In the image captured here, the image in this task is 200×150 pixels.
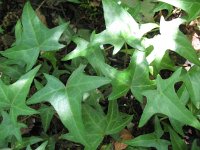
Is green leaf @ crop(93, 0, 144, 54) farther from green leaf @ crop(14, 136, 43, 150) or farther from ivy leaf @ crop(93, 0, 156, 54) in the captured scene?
green leaf @ crop(14, 136, 43, 150)

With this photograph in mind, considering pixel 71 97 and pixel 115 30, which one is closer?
pixel 71 97

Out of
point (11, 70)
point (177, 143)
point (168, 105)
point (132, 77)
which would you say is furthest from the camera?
point (11, 70)

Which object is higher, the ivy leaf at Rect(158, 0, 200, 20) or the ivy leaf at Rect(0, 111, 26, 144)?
the ivy leaf at Rect(158, 0, 200, 20)

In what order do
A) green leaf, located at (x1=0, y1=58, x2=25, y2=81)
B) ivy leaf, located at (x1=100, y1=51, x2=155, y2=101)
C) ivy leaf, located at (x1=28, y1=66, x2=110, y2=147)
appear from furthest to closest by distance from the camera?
green leaf, located at (x1=0, y1=58, x2=25, y2=81)
ivy leaf, located at (x1=100, y1=51, x2=155, y2=101)
ivy leaf, located at (x1=28, y1=66, x2=110, y2=147)

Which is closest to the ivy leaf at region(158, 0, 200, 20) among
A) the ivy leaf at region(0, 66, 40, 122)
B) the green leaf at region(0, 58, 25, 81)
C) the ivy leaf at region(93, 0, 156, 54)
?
the ivy leaf at region(93, 0, 156, 54)

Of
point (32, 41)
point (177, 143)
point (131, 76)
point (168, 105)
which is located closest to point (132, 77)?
point (131, 76)

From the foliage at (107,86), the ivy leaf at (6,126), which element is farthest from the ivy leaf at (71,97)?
the ivy leaf at (6,126)

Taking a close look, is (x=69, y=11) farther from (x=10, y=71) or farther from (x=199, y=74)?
(x=199, y=74)

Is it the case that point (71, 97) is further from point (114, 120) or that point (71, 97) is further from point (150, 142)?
point (150, 142)
